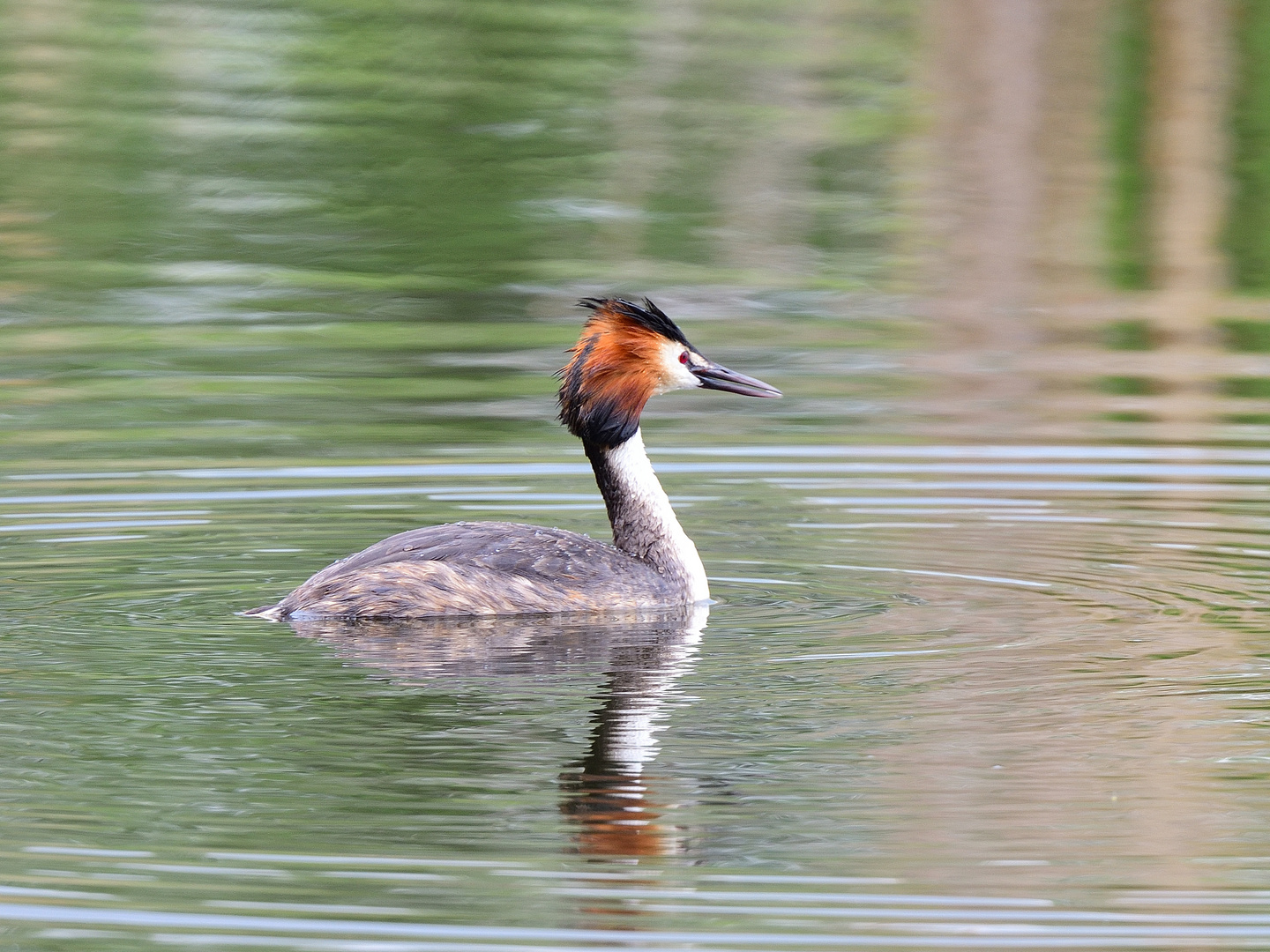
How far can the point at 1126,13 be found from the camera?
2630 cm

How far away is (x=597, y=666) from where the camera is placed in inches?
332

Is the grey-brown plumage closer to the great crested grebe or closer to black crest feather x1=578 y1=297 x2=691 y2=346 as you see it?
the great crested grebe

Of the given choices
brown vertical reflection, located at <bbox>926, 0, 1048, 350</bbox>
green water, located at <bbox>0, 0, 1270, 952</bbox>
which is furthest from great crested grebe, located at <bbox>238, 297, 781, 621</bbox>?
brown vertical reflection, located at <bbox>926, 0, 1048, 350</bbox>

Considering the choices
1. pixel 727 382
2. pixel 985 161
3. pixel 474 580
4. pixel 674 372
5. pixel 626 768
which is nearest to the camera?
pixel 626 768

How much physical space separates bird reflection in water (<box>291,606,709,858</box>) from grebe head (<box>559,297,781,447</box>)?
0.90m

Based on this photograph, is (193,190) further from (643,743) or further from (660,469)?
(643,743)

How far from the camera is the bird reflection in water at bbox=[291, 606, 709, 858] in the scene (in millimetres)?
6734

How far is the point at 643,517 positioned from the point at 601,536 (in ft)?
3.00

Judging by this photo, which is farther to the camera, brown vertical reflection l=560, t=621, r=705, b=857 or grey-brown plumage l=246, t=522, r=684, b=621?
grey-brown plumage l=246, t=522, r=684, b=621

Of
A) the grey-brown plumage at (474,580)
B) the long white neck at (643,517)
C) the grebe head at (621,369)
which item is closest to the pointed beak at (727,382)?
the grebe head at (621,369)

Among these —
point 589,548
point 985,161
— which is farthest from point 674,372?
point 985,161

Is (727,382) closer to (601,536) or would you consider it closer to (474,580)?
(601,536)

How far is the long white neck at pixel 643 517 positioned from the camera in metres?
9.63

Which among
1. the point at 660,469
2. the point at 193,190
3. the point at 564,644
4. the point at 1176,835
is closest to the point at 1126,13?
the point at 193,190
